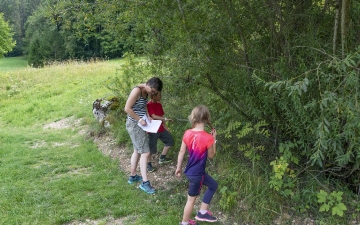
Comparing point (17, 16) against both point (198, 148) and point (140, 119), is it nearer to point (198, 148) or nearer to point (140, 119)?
point (140, 119)

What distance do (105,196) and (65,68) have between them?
52.6ft

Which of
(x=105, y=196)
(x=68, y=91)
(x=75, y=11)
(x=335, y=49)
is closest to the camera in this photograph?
(x=335, y=49)

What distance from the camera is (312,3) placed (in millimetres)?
3924

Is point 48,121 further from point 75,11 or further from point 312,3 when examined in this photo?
point 312,3

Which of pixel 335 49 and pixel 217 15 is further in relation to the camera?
pixel 217 15

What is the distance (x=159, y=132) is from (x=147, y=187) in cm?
106

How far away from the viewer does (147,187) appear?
4953mm

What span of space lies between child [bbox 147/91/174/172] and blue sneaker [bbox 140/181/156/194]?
29.9 inches

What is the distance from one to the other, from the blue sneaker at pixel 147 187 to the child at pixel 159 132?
758 millimetres

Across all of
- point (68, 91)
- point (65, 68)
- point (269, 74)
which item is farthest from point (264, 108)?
point (65, 68)

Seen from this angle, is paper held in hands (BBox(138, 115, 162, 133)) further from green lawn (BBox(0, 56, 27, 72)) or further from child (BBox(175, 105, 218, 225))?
green lawn (BBox(0, 56, 27, 72))

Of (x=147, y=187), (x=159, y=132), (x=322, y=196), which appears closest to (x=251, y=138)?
(x=322, y=196)

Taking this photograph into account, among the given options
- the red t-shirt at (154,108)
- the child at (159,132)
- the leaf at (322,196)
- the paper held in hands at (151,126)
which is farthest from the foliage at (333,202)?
the red t-shirt at (154,108)

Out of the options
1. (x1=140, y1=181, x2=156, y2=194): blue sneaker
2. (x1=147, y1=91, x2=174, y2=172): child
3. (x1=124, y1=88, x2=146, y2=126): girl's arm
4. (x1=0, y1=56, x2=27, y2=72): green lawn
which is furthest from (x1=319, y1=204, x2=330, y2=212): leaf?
(x1=0, y1=56, x2=27, y2=72): green lawn
